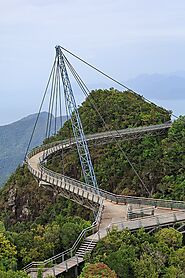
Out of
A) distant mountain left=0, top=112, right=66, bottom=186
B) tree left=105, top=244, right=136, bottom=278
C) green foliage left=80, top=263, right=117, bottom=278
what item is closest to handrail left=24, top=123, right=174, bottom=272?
tree left=105, top=244, right=136, bottom=278

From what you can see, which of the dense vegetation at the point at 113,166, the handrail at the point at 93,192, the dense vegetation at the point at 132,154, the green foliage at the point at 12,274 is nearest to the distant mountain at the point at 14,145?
the dense vegetation at the point at 113,166

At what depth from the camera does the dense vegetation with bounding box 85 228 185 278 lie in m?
18.5

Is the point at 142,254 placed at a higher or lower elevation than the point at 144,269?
higher

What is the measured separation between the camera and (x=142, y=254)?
64.1ft

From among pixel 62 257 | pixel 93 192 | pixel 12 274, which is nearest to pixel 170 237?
pixel 62 257

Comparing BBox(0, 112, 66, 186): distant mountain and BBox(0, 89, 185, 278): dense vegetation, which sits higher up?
BBox(0, 89, 185, 278): dense vegetation

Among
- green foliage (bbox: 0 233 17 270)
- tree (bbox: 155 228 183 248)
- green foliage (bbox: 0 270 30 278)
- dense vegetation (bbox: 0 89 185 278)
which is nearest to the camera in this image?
green foliage (bbox: 0 270 30 278)

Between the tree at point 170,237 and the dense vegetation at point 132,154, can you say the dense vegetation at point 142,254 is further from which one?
the dense vegetation at point 132,154

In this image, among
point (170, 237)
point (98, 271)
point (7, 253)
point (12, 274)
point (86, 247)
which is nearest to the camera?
point (12, 274)

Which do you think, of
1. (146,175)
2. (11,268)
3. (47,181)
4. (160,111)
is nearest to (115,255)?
(11,268)

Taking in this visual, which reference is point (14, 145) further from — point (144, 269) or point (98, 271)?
point (98, 271)

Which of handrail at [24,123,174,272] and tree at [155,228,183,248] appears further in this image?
tree at [155,228,183,248]

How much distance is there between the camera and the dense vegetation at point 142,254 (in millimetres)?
18531

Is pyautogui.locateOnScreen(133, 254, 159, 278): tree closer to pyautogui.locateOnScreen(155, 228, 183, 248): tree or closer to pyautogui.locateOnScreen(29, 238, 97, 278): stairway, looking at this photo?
pyautogui.locateOnScreen(155, 228, 183, 248): tree
